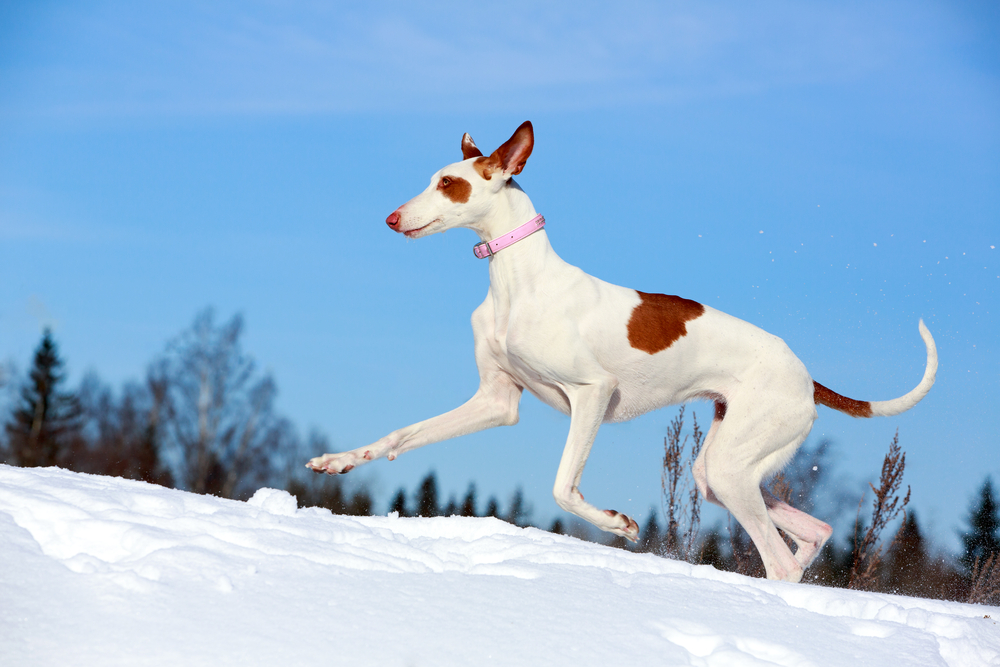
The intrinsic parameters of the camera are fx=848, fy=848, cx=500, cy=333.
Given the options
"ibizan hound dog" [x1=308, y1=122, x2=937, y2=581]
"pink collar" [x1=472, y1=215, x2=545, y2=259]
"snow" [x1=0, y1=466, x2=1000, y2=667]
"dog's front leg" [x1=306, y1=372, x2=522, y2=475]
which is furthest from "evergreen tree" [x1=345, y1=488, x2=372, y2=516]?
"snow" [x1=0, y1=466, x2=1000, y2=667]

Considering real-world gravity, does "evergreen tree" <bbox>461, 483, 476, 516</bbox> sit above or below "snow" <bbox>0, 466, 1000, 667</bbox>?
below

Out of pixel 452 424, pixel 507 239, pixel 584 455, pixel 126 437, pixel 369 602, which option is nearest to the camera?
pixel 369 602

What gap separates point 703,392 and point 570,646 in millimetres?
3217

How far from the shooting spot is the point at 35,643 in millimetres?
2828

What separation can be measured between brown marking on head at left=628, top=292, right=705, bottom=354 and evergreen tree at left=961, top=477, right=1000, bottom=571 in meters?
6.33

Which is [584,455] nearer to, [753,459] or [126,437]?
[753,459]

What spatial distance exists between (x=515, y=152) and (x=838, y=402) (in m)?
3.01

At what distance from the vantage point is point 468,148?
19.7 ft

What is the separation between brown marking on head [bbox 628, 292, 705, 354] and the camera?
18.8 ft

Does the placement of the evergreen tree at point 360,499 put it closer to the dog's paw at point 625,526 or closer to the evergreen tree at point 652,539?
the evergreen tree at point 652,539

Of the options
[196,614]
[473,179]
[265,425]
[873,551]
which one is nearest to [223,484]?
[265,425]

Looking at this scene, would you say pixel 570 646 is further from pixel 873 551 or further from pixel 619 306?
pixel 873 551

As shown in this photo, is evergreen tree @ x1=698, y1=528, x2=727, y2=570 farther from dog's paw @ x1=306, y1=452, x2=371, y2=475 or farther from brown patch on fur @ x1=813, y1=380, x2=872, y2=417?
dog's paw @ x1=306, y1=452, x2=371, y2=475

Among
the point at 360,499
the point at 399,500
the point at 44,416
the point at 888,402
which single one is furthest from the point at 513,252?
the point at 44,416
